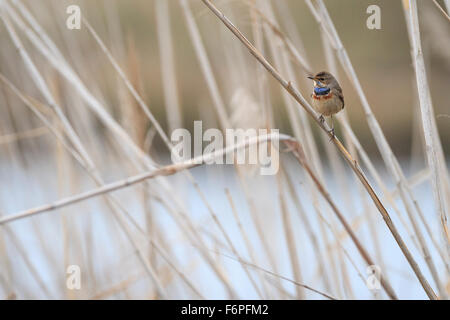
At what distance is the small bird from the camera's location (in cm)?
133

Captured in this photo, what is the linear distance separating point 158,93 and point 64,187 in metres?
4.50

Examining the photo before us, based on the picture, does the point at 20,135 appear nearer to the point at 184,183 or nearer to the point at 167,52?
the point at 167,52

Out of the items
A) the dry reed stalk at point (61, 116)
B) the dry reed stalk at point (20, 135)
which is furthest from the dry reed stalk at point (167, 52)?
the dry reed stalk at point (61, 116)

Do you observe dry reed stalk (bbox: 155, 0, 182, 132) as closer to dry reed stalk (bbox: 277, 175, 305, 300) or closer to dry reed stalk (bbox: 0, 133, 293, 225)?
dry reed stalk (bbox: 277, 175, 305, 300)

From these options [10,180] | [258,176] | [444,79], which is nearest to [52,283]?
[10,180]

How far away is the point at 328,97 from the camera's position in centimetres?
134

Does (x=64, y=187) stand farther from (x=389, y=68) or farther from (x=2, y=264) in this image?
(x=389, y=68)

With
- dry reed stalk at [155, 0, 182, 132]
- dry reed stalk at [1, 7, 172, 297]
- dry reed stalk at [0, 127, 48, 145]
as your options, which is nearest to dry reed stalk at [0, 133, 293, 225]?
dry reed stalk at [1, 7, 172, 297]

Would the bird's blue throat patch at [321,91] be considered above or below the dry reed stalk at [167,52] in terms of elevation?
below

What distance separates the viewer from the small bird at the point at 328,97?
1335mm

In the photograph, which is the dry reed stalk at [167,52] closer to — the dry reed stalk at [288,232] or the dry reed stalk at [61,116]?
the dry reed stalk at [61,116]

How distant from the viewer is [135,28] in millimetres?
6082

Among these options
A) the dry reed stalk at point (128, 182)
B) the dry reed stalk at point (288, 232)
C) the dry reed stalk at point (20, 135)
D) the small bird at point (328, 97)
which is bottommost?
the dry reed stalk at point (288, 232)
